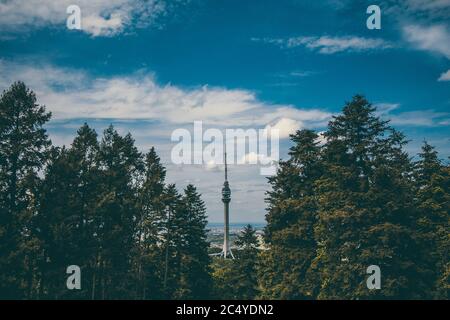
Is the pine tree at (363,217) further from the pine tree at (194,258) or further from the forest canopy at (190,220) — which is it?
the pine tree at (194,258)

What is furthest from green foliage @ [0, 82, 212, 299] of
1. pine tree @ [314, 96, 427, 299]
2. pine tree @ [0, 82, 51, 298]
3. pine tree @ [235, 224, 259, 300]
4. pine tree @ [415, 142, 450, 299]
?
pine tree @ [415, 142, 450, 299]

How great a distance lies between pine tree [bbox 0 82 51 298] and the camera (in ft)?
82.6

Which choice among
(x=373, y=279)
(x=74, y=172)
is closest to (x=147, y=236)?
(x=74, y=172)

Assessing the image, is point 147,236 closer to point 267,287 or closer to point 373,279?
point 267,287

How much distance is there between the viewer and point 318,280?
30625 millimetres

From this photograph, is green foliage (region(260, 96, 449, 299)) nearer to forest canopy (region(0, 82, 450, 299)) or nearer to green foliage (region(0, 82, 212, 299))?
forest canopy (region(0, 82, 450, 299))

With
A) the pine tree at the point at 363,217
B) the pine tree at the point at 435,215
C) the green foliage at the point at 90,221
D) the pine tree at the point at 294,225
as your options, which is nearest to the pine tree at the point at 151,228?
the green foliage at the point at 90,221

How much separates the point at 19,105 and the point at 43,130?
2.22m

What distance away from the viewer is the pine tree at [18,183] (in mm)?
25188

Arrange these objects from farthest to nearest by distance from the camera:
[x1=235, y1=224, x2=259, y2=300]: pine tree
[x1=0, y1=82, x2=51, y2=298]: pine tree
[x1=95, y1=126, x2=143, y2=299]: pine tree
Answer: [x1=235, y1=224, x2=259, y2=300]: pine tree → [x1=95, y1=126, x2=143, y2=299]: pine tree → [x1=0, y1=82, x2=51, y2=298]: pine tree

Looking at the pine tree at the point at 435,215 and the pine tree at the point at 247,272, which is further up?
the pine tree at the point at 435,215

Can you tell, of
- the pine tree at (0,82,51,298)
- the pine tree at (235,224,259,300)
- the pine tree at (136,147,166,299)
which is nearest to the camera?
the pine tree at (0,82,51,298)

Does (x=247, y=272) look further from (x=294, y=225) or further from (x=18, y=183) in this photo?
(x=18, y=183)

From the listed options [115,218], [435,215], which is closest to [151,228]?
[115,218]
